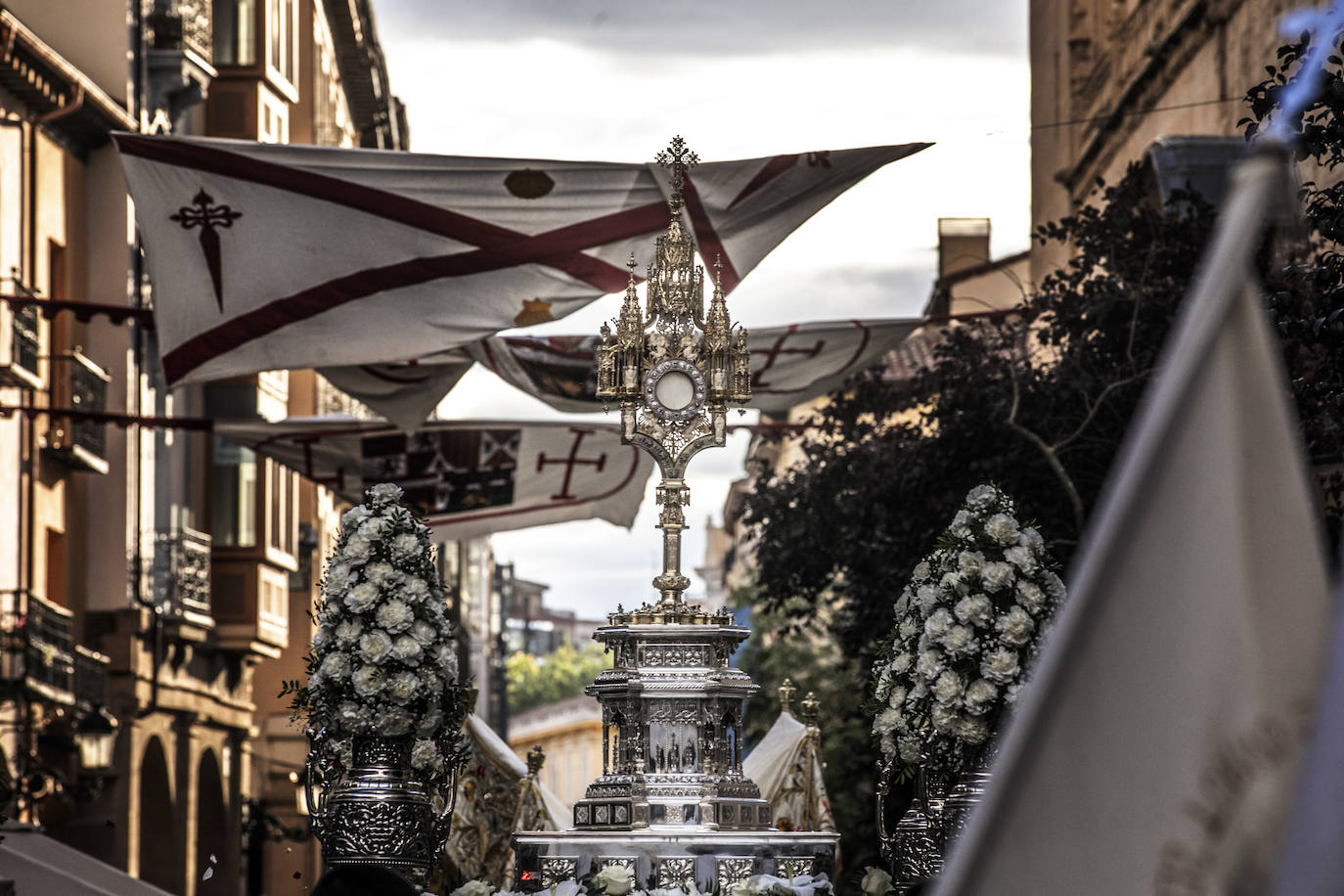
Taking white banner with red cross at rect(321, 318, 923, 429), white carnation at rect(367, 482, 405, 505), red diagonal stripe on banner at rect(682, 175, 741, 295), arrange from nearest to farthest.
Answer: white carnation at rect(367, 482, 405, 505) < red diagonal stripe on banner at rect(682, 175, 741, 295) < white banner with red cross at rect(321, 318, 923, 429)

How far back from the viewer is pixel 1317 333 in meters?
11.6

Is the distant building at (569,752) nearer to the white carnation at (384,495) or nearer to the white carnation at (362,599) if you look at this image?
the white carnation at (384,495)

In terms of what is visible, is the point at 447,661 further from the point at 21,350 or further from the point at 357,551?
the point at 21,350

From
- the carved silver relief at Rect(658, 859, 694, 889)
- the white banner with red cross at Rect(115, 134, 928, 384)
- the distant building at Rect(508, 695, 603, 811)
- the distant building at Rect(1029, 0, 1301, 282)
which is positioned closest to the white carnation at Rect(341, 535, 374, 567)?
the carved silver relief at Rect(658, 859, 694, 889)

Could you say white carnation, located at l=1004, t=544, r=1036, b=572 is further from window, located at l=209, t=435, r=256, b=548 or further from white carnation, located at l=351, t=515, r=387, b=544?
window, located at l=209, t=435, r=256, b=548

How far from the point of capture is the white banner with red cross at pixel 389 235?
641 inches

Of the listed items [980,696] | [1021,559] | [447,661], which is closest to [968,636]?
[980,696]

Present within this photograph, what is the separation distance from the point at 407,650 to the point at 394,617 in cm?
16

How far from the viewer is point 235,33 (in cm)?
3697

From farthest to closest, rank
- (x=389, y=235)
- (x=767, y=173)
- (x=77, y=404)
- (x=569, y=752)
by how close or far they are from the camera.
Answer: (x=569, y=752), (x=77, y=404), (x=389, y=235), (x=767, y=173)

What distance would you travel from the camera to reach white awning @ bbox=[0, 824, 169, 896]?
12.6 metres

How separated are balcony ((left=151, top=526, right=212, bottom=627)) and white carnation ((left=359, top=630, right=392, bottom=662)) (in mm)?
20847

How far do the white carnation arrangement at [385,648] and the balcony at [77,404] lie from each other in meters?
15.5

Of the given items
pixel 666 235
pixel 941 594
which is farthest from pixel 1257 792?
pixel 666 235
